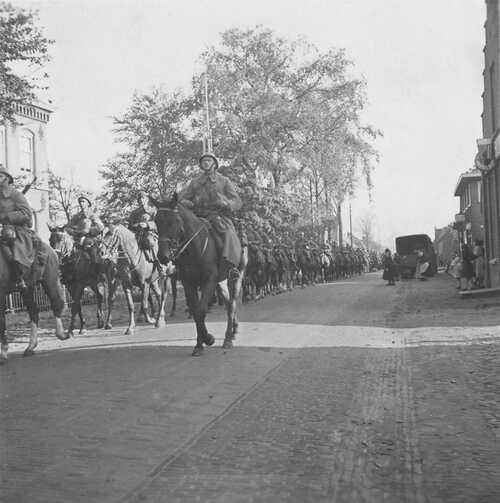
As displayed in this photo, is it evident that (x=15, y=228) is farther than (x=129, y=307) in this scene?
No

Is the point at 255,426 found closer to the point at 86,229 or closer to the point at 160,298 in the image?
the point at 160,298

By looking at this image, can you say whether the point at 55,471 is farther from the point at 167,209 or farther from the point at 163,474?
the point at 167,209

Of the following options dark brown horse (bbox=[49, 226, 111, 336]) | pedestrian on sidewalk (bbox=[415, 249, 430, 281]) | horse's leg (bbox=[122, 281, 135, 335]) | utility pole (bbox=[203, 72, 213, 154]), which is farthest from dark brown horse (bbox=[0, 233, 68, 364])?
pedestrian on sidewalk (bbox=[415, 249, 430, 281])

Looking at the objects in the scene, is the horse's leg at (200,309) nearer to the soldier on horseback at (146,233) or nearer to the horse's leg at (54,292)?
the horse's leg at (54,292)

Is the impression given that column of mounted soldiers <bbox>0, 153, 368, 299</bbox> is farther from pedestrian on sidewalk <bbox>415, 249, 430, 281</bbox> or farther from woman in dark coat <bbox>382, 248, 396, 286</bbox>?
pedestrian on sidewalk <bbox>415, 249, 430, 281</bbox>

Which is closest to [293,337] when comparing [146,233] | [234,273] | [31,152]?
A: [234,273]

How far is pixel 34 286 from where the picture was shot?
1041 centimetres

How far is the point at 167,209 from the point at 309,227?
3082cm

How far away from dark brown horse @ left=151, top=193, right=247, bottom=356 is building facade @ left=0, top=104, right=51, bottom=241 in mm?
23800

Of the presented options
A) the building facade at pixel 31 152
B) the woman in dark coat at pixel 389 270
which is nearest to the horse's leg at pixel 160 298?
the building facade at pixel 31 152

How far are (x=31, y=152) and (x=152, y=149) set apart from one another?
7.08m

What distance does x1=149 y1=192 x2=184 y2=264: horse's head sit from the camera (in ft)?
29.1

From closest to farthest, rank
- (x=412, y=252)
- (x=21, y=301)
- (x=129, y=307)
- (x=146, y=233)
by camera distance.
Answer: (x=129, y=307) → (x=146, y=233) → (x=21, y=301) → (x=412, y=252)

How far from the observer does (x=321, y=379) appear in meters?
7.22
